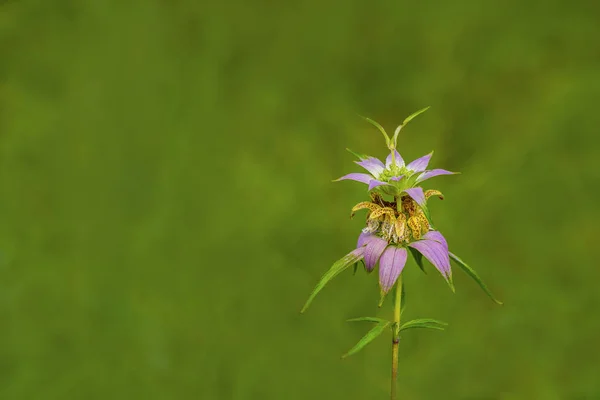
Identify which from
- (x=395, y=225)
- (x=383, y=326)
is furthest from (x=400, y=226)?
(x=383, y=326)

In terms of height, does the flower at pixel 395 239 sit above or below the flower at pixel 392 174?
below

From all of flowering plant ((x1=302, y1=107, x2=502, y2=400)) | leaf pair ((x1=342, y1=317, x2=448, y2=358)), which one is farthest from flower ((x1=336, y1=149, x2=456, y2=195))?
leaf pair ((x1=342, y1=317, x2=448, y2=358))

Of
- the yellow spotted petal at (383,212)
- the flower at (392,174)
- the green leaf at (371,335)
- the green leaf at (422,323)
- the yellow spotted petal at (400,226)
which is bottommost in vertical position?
the green leaf at (371,335)

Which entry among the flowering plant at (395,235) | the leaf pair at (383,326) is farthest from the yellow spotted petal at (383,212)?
the leaf pair at (383,326)

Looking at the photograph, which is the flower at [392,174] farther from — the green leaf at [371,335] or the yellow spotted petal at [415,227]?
the green leaf at [371,335]

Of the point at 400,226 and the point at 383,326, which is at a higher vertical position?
the point at 400,226

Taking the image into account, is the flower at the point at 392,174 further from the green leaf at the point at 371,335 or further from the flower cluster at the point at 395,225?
the green leaf at the point at 371,335

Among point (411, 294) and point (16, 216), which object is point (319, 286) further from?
point (16, 216)

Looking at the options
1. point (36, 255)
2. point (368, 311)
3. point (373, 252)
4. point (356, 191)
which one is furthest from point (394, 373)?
point (36, 255)

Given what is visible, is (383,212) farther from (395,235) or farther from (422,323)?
(422,323)

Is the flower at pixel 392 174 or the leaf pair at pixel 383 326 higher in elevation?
the flower at pixel 392 174
